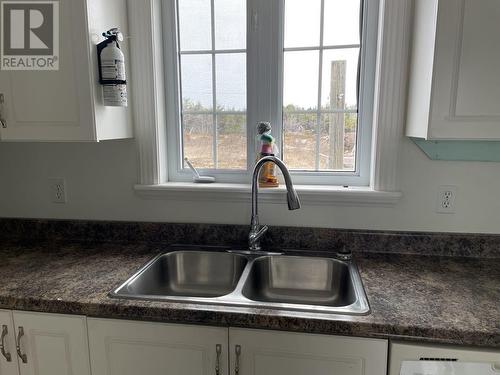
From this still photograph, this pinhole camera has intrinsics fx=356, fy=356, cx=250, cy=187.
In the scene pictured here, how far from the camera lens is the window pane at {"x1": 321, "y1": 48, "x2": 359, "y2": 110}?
155cm

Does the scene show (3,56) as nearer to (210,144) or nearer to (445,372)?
(210,144)

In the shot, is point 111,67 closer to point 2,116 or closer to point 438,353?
point 2,116

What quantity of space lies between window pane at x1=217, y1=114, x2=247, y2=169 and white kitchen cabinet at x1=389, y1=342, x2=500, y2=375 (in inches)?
39.4

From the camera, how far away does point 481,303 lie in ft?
3.54

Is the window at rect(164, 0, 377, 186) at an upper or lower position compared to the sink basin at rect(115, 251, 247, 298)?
upper

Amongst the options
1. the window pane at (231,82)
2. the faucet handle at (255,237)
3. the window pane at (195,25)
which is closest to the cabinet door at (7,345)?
the faucet handle at (255,237)

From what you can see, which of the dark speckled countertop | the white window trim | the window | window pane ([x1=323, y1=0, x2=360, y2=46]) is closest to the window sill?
the white window trim

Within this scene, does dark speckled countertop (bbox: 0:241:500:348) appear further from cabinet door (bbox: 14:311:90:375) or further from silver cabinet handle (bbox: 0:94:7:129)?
silver cabinet handle (bbox: 0:94:7:129)

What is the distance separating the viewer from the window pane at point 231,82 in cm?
162

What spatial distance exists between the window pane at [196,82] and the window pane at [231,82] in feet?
0.15

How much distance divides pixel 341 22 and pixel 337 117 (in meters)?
0.40

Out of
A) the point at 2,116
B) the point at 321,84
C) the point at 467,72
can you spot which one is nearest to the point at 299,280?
the point at 321,84

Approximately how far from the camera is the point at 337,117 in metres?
1.60

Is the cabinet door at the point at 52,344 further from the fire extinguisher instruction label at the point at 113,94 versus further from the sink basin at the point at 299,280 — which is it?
the fire extinguisher instruction label at the point at 113,94
